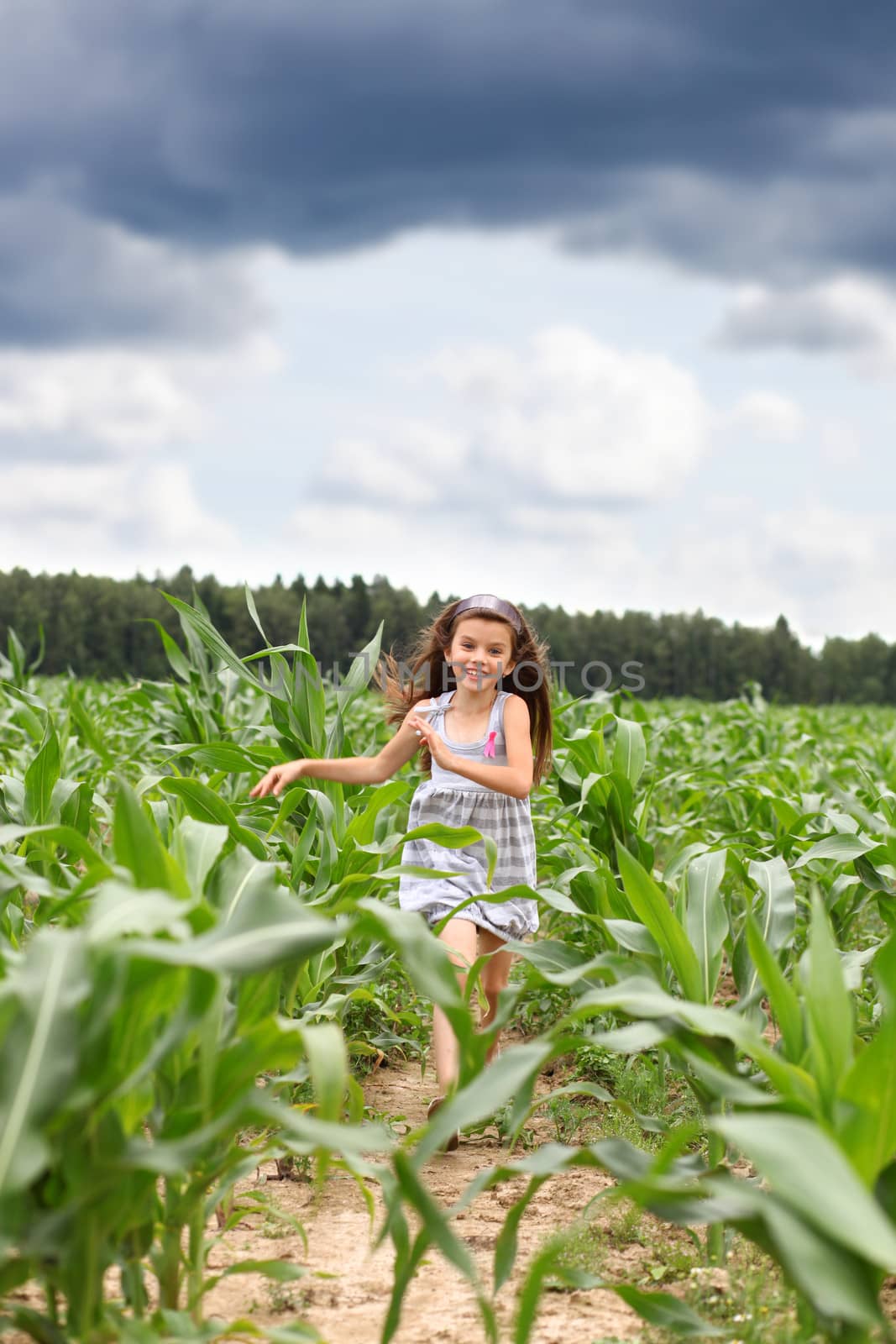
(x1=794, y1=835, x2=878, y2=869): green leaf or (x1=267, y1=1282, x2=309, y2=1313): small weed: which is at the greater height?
(x1=794, y1=835, x2=878, y2=869): green leaf

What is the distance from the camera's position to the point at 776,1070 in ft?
4.96

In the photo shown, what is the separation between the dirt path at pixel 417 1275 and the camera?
2.07 m

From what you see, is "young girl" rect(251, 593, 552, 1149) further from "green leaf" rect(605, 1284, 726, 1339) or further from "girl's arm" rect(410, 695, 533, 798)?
"green leaf" rect(605, 1284, 726, 1339)

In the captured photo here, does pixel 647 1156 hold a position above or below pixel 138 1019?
below

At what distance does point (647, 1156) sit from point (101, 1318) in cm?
81

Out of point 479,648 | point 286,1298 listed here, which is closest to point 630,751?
point 479,648

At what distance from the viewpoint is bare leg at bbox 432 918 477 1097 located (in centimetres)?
305

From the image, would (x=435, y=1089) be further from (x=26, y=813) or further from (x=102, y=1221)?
(x=102, y=1221)

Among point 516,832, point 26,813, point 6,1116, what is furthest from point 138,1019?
point 516,832

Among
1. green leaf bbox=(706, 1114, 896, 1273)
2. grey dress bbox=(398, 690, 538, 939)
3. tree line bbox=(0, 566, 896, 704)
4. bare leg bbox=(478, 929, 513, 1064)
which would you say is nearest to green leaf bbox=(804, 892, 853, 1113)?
green leaf bbox=(706, 1114, 896, 1273)

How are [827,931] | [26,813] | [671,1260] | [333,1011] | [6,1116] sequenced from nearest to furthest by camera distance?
1. [6,1116]
2. [827,931]
3. [671,1260]
4. [333,1011]
5. [26,813]

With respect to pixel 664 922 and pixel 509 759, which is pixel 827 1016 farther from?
pixel 509 759

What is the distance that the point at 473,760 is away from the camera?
3600 mm

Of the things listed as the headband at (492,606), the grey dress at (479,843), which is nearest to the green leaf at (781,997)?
the grey dress at (479,843)
